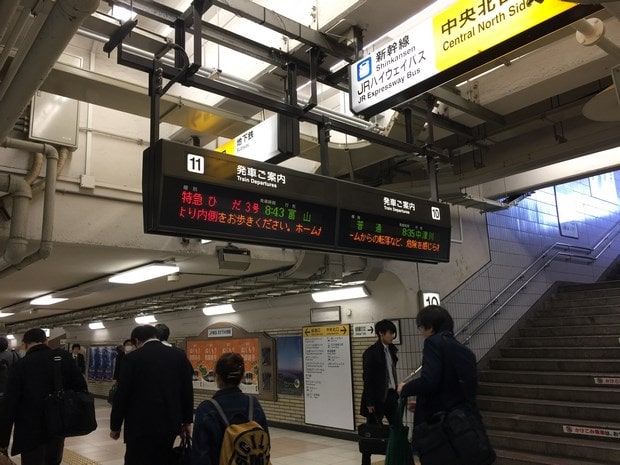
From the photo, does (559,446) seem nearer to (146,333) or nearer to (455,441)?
(455,441)

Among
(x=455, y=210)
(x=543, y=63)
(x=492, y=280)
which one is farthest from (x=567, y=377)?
(x=543, y=63)

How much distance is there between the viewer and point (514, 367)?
7340 mm

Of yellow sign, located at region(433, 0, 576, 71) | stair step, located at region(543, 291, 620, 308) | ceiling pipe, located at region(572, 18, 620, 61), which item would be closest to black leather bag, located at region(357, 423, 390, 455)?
yellow sign, located at region(433, 0, 576, 71)

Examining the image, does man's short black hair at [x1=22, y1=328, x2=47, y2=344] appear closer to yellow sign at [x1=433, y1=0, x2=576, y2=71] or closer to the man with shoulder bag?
the man with shoulder bag

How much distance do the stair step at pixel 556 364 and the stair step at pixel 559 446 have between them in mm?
1332

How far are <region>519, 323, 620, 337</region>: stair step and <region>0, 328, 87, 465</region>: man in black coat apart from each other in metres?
6.82

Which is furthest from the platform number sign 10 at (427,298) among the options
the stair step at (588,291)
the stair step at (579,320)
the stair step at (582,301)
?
the stair step at (588,291)

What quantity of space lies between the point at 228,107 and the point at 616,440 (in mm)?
5052

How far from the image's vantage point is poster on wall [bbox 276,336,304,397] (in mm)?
8688

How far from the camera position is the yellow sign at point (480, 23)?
247cm

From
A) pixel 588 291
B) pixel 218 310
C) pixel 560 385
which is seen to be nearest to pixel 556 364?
pixel 560 385

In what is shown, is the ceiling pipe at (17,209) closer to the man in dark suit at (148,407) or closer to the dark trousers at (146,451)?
the man in dark suit at (148,407)

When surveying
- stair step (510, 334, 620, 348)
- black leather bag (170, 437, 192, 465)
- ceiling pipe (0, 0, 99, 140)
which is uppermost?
ceiling pipe (0, 0, 99, 140)

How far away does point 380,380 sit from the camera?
509cm
